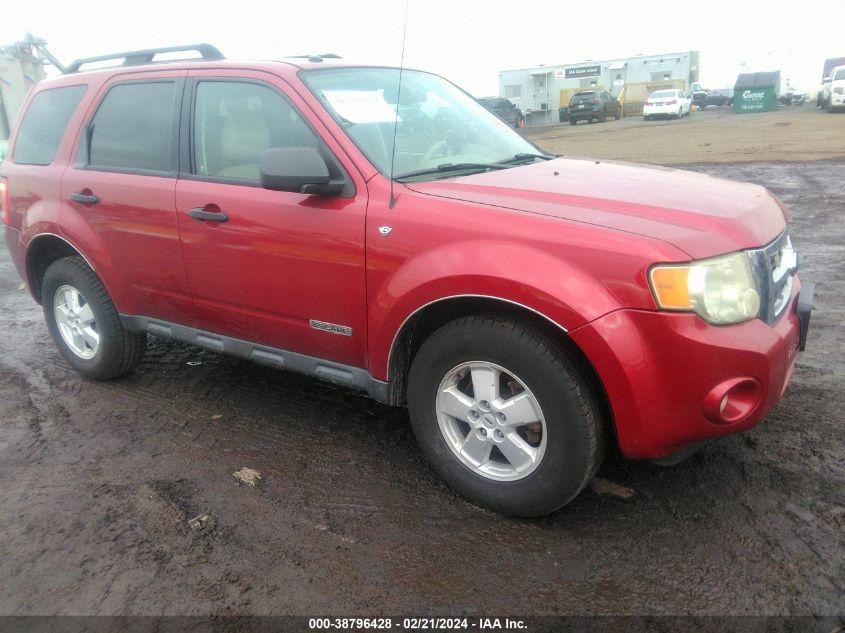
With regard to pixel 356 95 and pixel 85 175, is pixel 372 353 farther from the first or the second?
pixel 85 175

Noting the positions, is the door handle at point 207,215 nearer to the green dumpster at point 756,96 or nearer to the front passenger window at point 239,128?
the front passenger window at point 239,128

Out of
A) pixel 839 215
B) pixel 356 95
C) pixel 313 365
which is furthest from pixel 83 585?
pixel 839 215

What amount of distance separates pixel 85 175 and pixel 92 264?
522mm

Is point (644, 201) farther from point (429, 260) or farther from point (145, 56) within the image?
point (145, 56)

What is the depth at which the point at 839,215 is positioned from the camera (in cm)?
862

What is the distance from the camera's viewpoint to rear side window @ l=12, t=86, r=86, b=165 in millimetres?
4352

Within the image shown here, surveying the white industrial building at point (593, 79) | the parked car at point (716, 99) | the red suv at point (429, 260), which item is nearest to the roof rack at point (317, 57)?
the red suv at point (429, 260)

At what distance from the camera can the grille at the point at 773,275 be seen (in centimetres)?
258

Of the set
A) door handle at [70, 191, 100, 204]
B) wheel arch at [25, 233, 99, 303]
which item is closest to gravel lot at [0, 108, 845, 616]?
wheel arch at [25, 233, 99, 303]

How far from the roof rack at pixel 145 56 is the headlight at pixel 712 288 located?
111 inches

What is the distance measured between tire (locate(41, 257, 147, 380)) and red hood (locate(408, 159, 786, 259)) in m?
2.35

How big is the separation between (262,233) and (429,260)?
36.9 inches

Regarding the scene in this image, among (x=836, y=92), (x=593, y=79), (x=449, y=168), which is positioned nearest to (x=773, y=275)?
(x=449, y=168)

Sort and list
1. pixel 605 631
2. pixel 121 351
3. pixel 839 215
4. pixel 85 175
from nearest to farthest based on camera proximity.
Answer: pixel 605 631 < pixel 85 175 < pixel 121 351 < pixel 839 215
